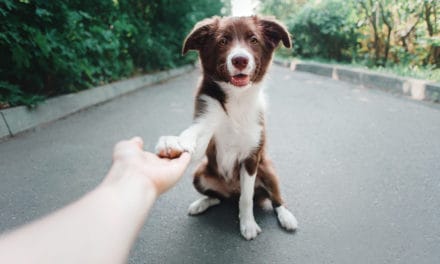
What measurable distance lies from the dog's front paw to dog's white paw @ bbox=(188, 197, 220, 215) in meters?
0.90

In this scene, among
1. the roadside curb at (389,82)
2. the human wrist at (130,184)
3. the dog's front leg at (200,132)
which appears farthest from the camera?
the roadside curb at (389,82)

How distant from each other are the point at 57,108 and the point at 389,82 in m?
6.82

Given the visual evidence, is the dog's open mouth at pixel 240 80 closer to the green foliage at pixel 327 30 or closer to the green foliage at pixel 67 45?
the green foliage at pixel 67 45

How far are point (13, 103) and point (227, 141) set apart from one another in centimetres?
359

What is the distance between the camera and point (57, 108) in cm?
536

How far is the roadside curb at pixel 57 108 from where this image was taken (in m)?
4.40

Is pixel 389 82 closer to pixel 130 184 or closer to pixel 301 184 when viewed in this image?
pixel 301 184

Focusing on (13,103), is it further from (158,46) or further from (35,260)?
(158,46)

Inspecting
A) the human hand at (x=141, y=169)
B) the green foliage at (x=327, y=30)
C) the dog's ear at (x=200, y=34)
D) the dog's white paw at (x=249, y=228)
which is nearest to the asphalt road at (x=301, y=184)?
the dog's white paw at (x=249, y=228)

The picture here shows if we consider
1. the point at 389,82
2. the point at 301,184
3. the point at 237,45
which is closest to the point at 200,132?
the point at 237,45

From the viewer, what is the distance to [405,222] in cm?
253

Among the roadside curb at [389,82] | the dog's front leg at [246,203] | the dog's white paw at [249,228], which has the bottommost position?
the roadside curb at [389,82]

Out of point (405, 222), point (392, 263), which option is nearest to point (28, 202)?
point (392, 263)

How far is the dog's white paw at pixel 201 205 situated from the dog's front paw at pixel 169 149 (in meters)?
0.90
